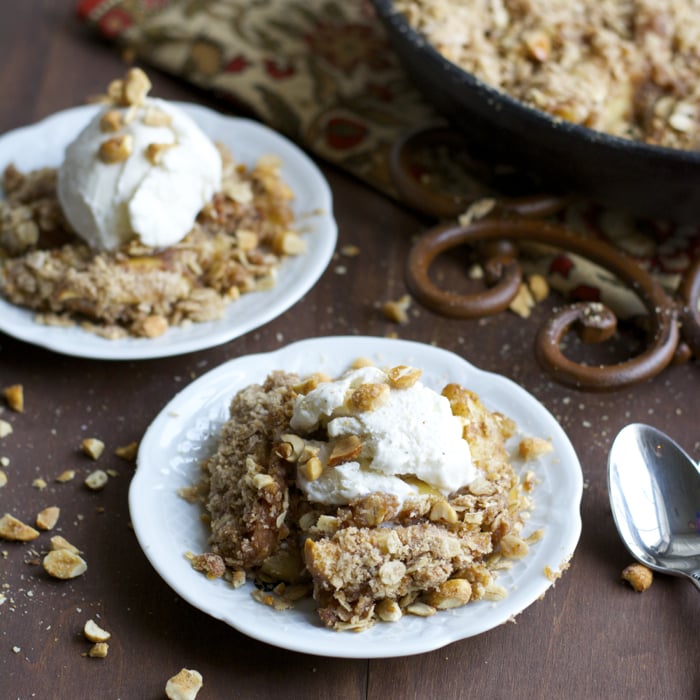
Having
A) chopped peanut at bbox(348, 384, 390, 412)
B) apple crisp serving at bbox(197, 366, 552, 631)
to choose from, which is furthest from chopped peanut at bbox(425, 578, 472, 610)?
chopped peanut at bbox(348, 384, 390, 412)

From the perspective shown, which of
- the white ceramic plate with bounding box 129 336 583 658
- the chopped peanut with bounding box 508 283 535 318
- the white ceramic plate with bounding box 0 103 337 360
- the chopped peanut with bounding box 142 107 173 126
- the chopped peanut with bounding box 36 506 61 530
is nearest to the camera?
the white ceramic plate with bounding box 129 336 583 658

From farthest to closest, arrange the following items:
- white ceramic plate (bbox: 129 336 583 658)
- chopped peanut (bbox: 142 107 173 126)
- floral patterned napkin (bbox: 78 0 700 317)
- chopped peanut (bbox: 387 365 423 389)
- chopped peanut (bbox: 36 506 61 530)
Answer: floral patterned napkin (bbox: 78 0 700 317)
chopped peanut (bbox: 142 107 173 126)
chopped peanut (bbox: 36 506 61 530)
chopped peanut (bbox: 387 365 423 389)
white ceramic plate (bbox: 129 336 583 658)

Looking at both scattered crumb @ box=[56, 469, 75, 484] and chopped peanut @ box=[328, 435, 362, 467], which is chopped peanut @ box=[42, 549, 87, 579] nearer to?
scattered crumb @ box=[56, 469, 75, 484]

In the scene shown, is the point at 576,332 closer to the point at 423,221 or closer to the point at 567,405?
the point at 567,405

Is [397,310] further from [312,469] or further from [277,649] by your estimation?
[277,649]

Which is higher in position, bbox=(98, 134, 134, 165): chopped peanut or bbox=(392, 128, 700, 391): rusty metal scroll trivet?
bbox=(98, 134, 134, 165): chopped peanut

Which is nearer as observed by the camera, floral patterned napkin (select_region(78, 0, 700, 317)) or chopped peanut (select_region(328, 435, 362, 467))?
chopped peanut (select_region(328, 435, 362, 467))

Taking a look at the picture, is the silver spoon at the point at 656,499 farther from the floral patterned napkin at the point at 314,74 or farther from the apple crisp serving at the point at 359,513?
the floral patterned napkin at the point at 314,74
